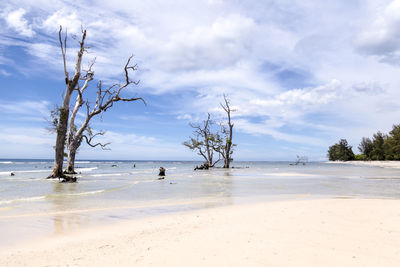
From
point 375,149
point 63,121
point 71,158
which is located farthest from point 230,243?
point 375,149

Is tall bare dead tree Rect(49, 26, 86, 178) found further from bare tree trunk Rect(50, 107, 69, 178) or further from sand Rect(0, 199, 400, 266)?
sand Rect(0, 199, 400, 266)

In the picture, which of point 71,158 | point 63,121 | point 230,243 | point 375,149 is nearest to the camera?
Answer: point 230,243

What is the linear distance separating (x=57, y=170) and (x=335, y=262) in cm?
2189

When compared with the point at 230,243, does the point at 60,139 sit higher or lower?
higher

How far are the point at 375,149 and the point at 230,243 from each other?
117511mm

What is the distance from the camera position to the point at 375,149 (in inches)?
4067

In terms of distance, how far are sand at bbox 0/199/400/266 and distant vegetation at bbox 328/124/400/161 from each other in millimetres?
85327

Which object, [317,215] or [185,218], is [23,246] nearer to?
[185,218]

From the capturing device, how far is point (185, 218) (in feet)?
23.0

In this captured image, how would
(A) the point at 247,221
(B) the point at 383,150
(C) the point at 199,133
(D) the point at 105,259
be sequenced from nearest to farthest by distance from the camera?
(D) the point at 105,259 → (A) the point at 247,221 → (C) the point at 199,133 → (B) the point at 383,150

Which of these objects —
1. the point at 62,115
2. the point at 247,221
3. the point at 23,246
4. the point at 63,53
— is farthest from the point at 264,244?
the point at 63,53

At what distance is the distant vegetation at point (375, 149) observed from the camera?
269 ft

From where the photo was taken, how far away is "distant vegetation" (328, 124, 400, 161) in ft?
269

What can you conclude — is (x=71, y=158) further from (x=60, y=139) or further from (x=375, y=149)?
(x=375, y=149)
